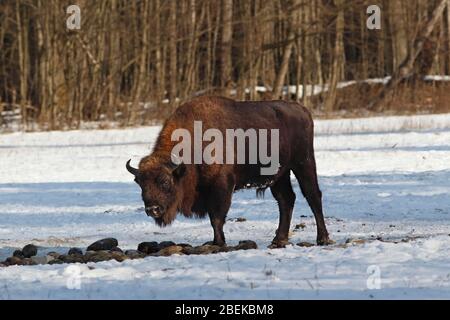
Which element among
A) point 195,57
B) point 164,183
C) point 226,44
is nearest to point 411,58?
point 226,44

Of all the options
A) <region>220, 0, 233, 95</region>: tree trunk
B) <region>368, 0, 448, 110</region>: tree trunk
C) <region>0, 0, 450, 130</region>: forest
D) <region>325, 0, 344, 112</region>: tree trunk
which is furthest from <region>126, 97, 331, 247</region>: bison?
<region>368, 0, 448, 110</region>: tree trunk

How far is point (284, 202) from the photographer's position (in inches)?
548

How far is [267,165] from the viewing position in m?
13.3

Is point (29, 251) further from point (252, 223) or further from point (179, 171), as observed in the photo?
point (252, 223)

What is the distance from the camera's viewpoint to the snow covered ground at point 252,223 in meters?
9.02

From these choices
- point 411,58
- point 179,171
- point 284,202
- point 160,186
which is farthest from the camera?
point 411,58

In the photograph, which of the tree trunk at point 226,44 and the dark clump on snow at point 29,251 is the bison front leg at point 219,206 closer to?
the dark clump on snow at point 29,251

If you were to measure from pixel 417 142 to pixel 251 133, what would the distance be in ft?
47.6

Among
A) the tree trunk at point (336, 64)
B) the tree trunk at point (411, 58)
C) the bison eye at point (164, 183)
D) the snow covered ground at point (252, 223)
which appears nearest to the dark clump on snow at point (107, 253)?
the bison eye at point (164, 183)

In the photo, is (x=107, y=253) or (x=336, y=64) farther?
(x=336, y=64)

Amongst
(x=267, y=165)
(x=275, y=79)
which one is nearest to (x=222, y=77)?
(x=275, y=79)

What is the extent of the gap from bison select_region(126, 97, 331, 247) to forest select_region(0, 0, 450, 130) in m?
24.9

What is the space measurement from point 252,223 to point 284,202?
2.13m

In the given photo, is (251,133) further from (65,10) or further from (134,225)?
(65,10)
